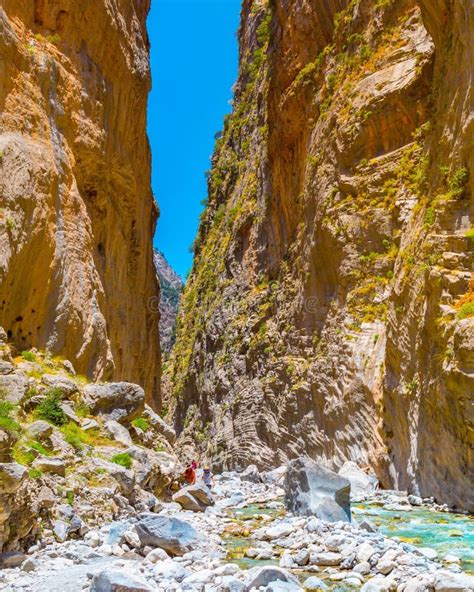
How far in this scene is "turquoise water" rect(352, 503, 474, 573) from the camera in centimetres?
849

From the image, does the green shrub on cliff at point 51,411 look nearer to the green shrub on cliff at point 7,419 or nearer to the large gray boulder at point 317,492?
the green shrub on cliff at point 7,419

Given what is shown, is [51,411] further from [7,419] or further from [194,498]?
[194,498]

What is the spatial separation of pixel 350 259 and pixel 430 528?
47.1 ft

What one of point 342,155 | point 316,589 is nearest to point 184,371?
point 342,155

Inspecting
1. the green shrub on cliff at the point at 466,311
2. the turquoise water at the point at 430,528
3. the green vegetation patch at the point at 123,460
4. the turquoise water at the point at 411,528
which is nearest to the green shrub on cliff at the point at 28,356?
the green vegetation patch at the point at 123,460

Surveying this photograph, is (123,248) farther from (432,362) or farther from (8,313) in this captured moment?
(432,362)

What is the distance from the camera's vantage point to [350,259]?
23609mm

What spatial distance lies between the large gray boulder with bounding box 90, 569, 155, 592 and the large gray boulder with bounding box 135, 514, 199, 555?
2.15m

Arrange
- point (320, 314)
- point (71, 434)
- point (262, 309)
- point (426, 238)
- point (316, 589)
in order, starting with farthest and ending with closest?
point (262, 309) → point (320, 314) → point (426, 238) → point (71, 434) → point (316, 589)

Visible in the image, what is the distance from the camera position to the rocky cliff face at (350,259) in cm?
1468

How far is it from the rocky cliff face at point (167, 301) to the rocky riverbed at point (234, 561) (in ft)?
218

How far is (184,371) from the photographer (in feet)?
151

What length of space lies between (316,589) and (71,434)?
6.67 m

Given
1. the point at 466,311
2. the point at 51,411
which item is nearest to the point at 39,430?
the point at 51,411
